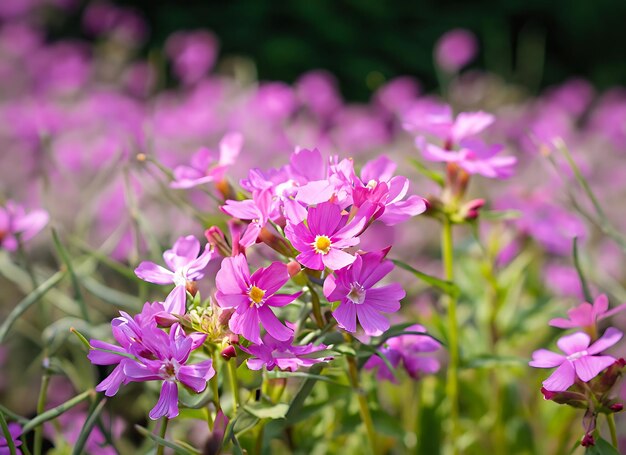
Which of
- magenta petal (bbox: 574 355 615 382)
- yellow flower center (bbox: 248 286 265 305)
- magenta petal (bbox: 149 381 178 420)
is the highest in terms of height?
yellow flower center (bbox: 248 286 265 305)

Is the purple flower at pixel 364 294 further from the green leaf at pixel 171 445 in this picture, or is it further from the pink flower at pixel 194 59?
the pink flower at pixel 194 59

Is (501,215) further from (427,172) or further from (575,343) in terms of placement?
(575,343)

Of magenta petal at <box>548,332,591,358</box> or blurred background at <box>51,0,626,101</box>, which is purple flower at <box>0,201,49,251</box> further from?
blurred background at <box>51,0,626,101</box>

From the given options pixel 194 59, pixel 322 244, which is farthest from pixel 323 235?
pixel 194 59

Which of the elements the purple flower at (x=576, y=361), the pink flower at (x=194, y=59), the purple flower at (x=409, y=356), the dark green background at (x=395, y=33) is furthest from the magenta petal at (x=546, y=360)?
the dark green background at (x=395, y=33)

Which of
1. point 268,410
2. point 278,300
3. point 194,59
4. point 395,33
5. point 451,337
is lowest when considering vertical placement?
point 395,33

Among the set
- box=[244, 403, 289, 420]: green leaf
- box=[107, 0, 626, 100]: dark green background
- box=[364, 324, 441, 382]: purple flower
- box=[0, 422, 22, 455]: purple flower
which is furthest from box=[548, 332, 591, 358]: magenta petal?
box=[107, 0, 626, 100]: dark green background

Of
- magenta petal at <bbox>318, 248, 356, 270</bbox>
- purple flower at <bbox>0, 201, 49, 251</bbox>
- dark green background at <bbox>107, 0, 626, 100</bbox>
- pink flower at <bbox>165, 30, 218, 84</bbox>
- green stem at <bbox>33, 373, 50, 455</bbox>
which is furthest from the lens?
dark green background at <bbox>107, 0, 626, 100</bbox>

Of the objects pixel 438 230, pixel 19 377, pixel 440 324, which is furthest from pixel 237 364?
pixel 438 230
